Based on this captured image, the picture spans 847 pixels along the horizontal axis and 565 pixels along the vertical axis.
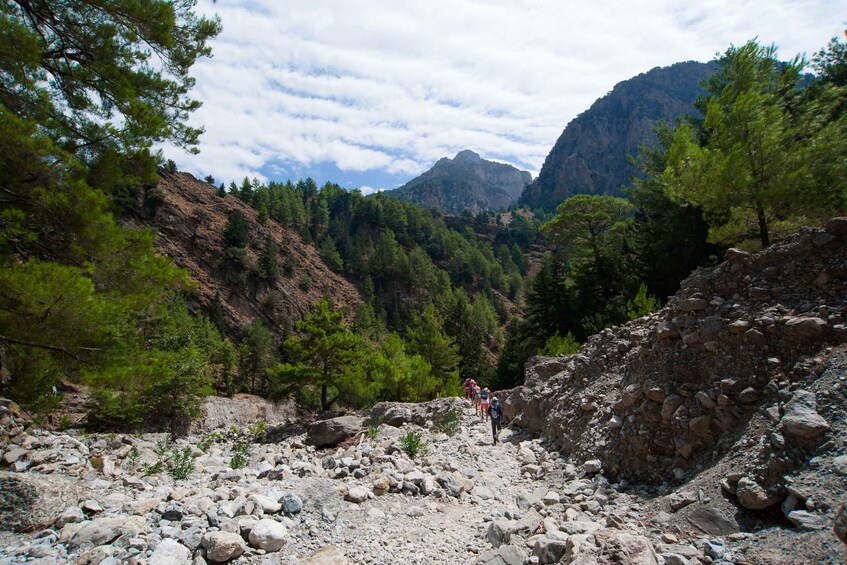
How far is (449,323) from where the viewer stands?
4478 cm

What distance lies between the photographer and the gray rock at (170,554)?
3.89 m

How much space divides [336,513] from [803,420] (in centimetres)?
561

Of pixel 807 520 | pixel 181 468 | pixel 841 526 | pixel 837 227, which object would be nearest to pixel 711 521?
pixel 807 520

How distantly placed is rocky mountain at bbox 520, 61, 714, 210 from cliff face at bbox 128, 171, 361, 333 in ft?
A: 457

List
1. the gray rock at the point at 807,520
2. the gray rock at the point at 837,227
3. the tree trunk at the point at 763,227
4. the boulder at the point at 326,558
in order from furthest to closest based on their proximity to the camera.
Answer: the tree trunk at the point at 763,227 < the gray rock at the point at 837,227 < the boulder at the point at 326,558 < the gray rock at the point at 807,520

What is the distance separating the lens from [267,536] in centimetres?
450

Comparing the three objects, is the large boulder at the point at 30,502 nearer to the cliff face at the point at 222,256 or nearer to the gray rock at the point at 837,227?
the gray rock at the point at 837,227

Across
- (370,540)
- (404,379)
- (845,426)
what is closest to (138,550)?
(370,540)

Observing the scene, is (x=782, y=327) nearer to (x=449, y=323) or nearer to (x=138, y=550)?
(x=138, y=550)

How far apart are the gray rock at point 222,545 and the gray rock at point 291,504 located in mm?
939

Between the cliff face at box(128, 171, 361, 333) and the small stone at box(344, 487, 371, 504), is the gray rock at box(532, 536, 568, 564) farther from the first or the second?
the cliff face at box(128, 171, 361, 333)

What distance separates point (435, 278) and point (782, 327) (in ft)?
267

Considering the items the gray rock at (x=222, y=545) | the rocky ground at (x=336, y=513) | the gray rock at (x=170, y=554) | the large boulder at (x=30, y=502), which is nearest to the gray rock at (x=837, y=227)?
the rocky ground at (x=336, y=513)

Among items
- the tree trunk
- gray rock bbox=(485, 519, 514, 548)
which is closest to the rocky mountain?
the tree trunk
